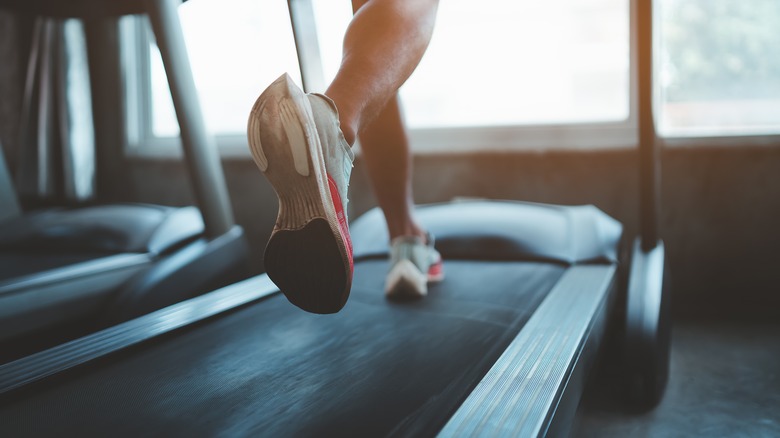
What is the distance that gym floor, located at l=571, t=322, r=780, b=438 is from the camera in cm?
121

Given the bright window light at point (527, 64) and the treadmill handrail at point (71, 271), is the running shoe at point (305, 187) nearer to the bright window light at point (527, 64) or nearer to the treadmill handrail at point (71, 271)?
the treadmill handrail at point (71, 271)

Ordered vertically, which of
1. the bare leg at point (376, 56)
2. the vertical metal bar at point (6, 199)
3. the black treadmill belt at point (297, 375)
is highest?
the bare leg at point (376, 56)

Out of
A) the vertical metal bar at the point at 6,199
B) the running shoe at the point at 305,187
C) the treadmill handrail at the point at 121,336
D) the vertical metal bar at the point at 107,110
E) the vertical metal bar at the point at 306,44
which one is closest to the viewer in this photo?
the running shoe at the point at 305,187

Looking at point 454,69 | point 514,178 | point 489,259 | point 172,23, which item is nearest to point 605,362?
point 489,259

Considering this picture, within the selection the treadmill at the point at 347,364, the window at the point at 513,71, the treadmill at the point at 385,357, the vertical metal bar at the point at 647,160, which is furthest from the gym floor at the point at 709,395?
the window at the point at 513,71

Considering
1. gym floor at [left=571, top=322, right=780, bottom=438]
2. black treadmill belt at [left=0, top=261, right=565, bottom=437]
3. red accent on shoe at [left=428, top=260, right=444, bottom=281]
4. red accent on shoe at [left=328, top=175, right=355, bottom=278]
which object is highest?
red accent on shoe at [left=328, top=175, right=355, bottom=278]

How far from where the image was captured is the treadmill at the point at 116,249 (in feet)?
5.21

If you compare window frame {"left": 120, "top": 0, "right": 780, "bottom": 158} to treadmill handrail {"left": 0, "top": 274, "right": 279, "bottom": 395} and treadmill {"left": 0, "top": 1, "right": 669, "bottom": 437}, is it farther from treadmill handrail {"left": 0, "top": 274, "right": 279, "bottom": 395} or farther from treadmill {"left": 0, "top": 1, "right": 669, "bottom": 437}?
treadmill handrail {"left": 0, "top": 274, "right": 279, "bottom": 395}

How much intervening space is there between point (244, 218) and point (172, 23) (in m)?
0.97

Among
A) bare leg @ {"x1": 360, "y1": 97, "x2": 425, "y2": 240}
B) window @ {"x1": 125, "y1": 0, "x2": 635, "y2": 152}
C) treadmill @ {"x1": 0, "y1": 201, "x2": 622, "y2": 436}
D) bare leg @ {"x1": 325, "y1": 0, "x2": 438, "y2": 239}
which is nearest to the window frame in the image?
window @ {"x1": 125, "y1": 0, "x2": 635, "y2": 152}

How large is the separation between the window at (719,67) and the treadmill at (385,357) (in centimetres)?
51

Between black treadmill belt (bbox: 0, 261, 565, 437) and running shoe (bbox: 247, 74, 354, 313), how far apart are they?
0.51ft

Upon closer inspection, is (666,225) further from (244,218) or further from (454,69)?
(244,218)

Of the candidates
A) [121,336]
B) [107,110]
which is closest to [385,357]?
[121,336]
